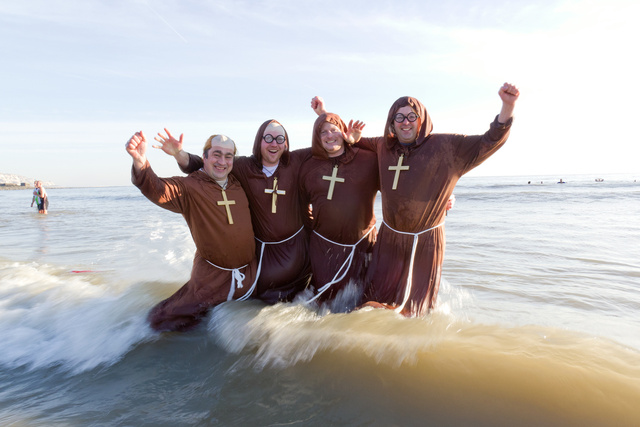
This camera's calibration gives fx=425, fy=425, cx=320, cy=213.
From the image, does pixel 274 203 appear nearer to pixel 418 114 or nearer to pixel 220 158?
pixel 220 158

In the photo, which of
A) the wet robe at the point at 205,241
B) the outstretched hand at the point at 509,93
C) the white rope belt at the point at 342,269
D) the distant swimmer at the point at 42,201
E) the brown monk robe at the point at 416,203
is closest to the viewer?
the outstretched hand at the point at 509,93

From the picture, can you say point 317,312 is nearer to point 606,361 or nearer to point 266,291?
point 266,291

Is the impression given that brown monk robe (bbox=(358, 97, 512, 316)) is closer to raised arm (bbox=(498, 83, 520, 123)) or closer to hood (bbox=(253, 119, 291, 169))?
raised arm (bbox=(498, 83, 520, 123))

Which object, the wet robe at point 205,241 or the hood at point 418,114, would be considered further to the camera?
the wet robe at point 205,241

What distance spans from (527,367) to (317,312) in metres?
1.74

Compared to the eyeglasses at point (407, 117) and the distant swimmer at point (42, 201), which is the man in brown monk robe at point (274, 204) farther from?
the distant swimmer at point (42, 201)

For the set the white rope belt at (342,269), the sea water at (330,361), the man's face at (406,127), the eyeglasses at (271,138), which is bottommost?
the sea water at (330,361)

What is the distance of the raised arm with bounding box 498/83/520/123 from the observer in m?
3.04

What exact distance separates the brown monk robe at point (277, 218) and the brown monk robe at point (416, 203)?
2.72ft

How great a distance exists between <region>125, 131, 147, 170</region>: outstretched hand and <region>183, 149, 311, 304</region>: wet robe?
64 centimetres

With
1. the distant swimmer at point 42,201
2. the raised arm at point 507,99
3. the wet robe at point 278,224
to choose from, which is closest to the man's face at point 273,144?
the wet robe at point 278,224

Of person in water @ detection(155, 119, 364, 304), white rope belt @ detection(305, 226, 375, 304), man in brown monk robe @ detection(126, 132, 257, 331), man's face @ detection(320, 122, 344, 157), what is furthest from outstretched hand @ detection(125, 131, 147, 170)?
white rope belt @ detection(305, 226, 375, 304)

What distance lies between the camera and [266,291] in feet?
13.3

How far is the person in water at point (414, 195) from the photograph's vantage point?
3375 millimetres
